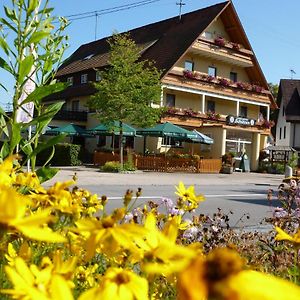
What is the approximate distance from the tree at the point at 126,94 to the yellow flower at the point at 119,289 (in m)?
21.9

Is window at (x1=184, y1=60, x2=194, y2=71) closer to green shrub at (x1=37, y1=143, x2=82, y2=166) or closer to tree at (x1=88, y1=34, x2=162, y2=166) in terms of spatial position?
tree at (x1=88, y1=34, x2=162, y2=166)

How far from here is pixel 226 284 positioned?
424mm

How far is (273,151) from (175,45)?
37.9ft

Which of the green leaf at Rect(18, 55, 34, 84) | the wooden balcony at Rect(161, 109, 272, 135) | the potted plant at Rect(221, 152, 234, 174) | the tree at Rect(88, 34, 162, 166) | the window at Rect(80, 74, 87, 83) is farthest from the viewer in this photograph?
the window at Rect(80, 74, 87, 83)

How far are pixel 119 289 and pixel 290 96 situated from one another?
45557mm

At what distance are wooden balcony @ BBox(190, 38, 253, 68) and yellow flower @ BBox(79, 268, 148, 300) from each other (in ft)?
93.8

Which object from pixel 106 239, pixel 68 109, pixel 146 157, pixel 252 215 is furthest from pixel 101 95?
pixel 106 239

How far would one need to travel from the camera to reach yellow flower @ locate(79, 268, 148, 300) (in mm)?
601

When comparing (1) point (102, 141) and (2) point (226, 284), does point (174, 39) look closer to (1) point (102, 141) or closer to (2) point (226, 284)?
(1) point (102, 141)

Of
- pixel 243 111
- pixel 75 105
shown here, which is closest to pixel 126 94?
pixel 75 105

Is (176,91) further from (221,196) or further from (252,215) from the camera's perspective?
(252,215)

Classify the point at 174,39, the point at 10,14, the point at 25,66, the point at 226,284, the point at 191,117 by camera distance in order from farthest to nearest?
1. the point at 174,39
2. the point at 191,117
3. the point at 10,14
4. the point at 25,66
5. the point at 226,284

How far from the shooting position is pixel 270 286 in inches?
15.9

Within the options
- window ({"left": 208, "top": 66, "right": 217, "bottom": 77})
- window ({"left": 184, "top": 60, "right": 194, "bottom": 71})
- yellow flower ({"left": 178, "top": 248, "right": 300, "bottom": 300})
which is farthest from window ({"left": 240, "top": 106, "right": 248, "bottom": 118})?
yellow flower ({"left": 178, "top": 248, "right": 300, "bottom": 300})
